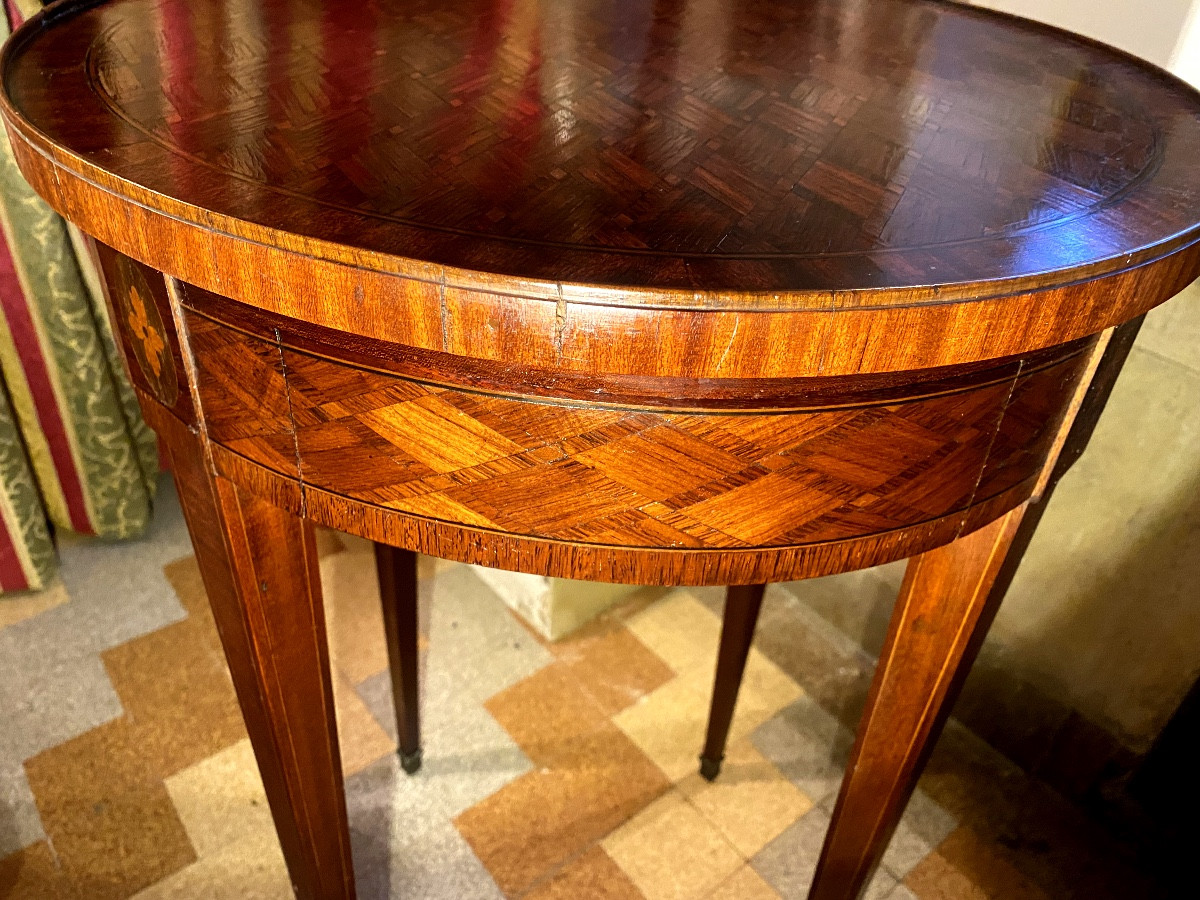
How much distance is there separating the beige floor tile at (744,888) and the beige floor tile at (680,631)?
289 millimetres

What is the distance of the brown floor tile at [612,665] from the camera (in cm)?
120

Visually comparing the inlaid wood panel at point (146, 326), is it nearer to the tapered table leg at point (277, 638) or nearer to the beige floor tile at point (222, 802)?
the tapered table leg at point (277, 638)

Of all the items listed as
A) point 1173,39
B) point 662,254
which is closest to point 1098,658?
point 1173,39

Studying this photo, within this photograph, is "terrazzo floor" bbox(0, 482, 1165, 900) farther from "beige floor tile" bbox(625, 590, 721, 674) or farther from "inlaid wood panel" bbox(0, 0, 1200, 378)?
"inlaid wood panel" bbox(0, 0, 1200, 378)

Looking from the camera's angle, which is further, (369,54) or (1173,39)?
(1173,39)

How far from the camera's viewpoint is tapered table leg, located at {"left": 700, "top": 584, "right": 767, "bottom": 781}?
3.13ft

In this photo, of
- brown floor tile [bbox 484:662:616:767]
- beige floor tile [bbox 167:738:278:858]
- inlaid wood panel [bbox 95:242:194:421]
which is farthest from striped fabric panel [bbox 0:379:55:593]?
inlaid wood panel [bbox 95:242:194:421]

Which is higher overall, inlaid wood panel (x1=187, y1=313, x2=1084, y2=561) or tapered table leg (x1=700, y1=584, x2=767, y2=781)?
inlaid wood panel (x1=187, y1=313, x2=1084, y2=561)

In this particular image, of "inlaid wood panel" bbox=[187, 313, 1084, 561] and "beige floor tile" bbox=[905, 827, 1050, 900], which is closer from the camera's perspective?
"inlaid wood panel" bbox=[187, 313, 1084, 561]

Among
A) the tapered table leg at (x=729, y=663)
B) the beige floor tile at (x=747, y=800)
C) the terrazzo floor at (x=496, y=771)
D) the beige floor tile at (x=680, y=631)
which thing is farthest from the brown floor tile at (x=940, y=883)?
the beige floor tile at (x=680, y=631)

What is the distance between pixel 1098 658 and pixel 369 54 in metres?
0.93

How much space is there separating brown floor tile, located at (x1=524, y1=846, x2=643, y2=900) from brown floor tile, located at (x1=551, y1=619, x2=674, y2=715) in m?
0.21

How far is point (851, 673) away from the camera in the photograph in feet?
4.10

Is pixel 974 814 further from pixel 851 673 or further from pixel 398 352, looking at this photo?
pixel 398 352
